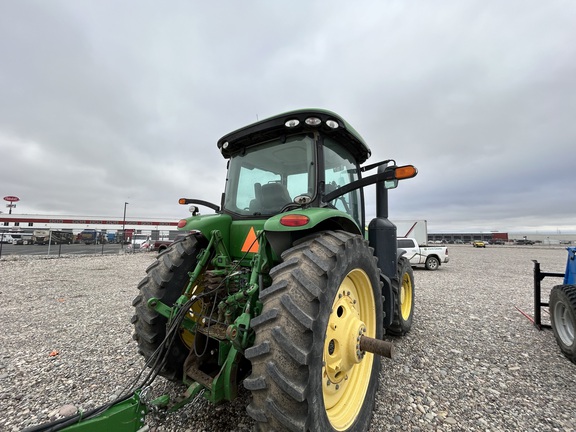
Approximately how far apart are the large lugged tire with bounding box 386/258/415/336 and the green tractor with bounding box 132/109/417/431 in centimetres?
49

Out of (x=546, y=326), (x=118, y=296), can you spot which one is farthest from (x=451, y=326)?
(x=118, y=296)

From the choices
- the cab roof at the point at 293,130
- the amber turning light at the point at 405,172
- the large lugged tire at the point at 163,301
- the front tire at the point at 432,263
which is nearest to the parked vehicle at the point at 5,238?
the large lugged tire at the point at 163,301

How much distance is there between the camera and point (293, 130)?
8.30 feet

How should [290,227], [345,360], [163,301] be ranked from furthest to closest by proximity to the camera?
[163,301], [345,360], [290,227]

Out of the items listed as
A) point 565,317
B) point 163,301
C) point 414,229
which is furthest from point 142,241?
point 565,317

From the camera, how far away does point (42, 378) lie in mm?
2857

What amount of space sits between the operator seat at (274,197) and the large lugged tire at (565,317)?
388cm

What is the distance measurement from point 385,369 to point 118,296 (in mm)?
6555

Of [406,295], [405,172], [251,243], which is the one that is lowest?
[406,295]

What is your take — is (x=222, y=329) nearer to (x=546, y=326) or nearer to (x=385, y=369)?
(x=385, y=369)

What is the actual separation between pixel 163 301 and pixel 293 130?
1.91 metres

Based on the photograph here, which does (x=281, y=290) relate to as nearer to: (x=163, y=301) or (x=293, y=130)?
(x=163, y=301)

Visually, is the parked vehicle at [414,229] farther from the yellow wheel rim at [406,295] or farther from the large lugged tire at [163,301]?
the large lugged tire at [163,301]

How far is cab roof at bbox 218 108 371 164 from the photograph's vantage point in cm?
235
